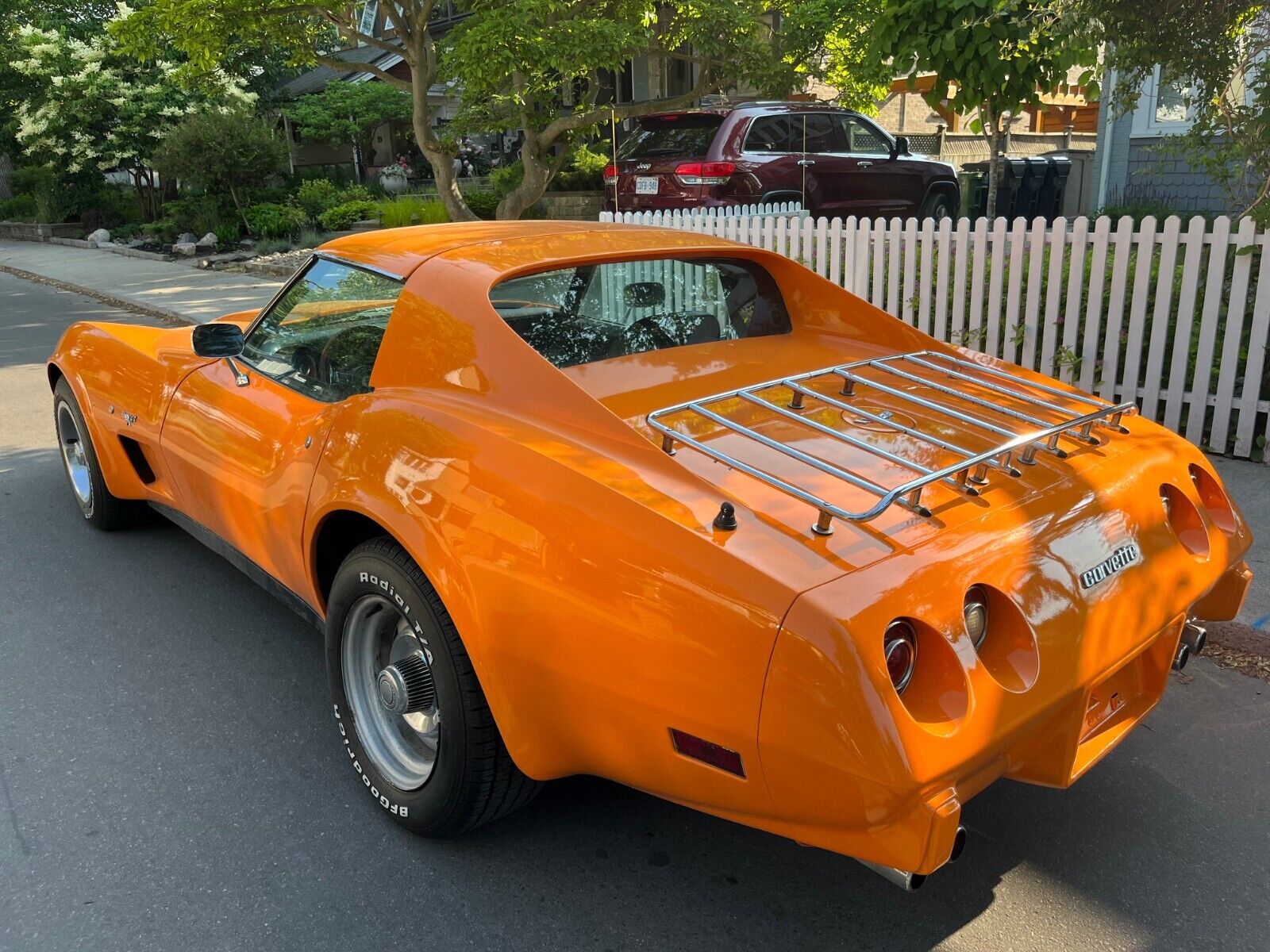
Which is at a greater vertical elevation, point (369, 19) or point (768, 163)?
point (369, 19)

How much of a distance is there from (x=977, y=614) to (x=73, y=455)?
182 inches

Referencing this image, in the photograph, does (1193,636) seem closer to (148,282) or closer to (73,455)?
(73,455)

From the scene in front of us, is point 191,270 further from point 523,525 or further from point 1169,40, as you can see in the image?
point 523,525

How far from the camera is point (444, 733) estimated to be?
8.27 ft

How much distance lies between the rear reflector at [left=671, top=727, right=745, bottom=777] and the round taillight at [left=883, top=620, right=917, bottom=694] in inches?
13.6

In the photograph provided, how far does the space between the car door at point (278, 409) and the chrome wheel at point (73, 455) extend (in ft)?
4.59

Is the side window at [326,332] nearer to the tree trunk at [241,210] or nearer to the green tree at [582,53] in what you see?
A: the green tree at [582,53]

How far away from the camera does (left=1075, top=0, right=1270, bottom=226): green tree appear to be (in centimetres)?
585

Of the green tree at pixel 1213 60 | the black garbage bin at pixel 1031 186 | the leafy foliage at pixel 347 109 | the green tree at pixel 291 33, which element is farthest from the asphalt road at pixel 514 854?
the leafy foliage at pixel 347 109

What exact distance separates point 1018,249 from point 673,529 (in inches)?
201

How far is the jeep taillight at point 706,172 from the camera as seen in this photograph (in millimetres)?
10875

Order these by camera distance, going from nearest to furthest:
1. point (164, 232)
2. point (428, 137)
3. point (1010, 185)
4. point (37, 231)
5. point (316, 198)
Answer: point (428, 137)
point (1010, 185)
point (164, 232)
point (316, 198)
point (37, 231)

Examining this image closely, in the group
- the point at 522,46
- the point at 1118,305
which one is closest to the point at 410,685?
the point at 1118,305

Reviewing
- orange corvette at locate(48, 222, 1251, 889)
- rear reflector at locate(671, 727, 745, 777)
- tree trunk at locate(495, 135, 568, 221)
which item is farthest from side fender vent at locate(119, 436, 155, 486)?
tree trunk at locate(495, 135, 568, 221)
